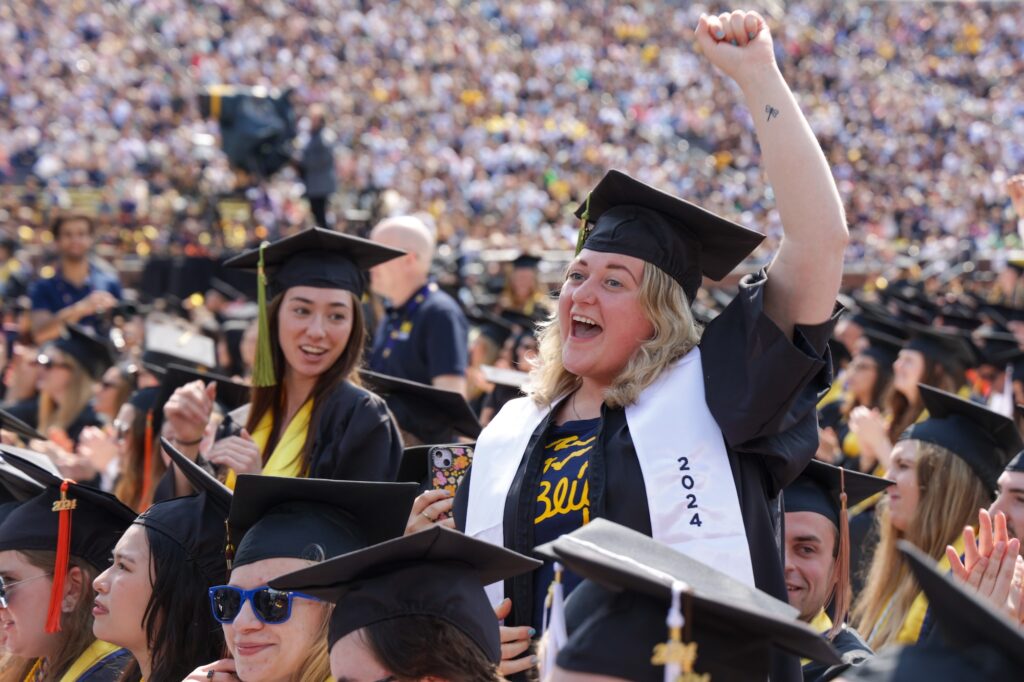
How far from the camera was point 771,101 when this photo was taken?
2924 mm

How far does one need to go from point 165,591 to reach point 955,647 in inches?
83.7

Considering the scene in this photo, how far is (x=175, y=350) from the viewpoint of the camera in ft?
25.2

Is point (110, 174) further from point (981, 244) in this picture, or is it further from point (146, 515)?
point (146, 515)

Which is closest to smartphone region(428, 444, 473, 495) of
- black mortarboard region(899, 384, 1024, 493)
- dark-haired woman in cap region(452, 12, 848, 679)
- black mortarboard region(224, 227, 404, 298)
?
dark-haired woman in cap region(452, 12, 848, 679)

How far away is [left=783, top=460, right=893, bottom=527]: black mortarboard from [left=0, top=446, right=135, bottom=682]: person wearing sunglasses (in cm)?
196

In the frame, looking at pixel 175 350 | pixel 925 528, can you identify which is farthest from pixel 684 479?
pixel 175 350

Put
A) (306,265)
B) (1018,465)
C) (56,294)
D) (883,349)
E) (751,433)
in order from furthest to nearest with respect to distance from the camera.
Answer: (56,294)
(883,349)
(306,265)
(1018,465)
(751,433)

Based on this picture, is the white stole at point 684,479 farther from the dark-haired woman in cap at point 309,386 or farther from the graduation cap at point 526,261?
the graduation cap at point 526,261

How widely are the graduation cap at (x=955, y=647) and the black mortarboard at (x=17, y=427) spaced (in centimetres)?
454

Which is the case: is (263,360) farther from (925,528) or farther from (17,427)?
(925,528)

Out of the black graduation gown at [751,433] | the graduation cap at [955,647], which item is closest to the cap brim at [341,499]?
the black graduation gown at [751,433]

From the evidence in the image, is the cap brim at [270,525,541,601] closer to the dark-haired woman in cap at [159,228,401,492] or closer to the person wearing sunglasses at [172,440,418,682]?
the person wearing sunglasses at [172,440,418,682]

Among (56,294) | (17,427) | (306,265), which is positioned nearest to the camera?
(306,265)

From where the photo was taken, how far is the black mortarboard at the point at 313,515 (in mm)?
3055
